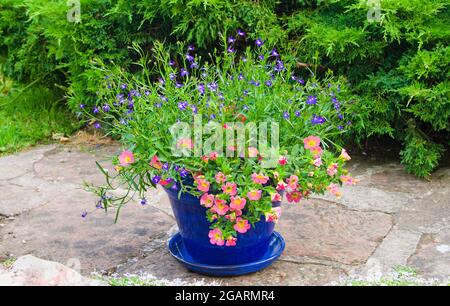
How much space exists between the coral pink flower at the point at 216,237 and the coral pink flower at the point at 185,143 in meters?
0.37

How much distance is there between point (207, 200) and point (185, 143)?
0.25 m

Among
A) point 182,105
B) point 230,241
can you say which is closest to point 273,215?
point 230,241

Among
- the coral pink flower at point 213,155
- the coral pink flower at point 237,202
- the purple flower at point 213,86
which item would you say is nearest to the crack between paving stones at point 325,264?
the coral pink flower at point 237,202

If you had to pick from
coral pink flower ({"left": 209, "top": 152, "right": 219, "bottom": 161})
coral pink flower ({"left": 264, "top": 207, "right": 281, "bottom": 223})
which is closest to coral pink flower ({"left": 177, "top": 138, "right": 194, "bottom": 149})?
coral pink flower ({"left": 209, "top": 152, "right": 219, "bottom": 161})

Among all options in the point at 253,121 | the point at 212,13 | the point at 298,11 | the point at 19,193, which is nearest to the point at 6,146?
the point at 19,193

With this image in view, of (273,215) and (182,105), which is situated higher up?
(182,105)

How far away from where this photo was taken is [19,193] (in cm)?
419

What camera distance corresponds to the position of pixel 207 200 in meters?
2.81

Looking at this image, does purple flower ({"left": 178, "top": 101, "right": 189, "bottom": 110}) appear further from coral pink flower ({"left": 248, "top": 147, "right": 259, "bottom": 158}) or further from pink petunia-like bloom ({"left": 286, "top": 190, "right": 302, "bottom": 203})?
pink petunia-like bloom ({"left": 286, "top": 190, "right": 302, "bottom": 203})

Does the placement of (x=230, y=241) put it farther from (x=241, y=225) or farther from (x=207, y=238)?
(x=207, y=238)

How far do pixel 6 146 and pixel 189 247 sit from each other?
8.20 ft

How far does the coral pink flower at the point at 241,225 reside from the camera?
2.85m

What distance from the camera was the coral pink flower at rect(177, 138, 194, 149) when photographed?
2.81 metres

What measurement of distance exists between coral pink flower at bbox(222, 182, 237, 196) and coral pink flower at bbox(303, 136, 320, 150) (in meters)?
0.39
